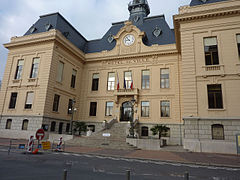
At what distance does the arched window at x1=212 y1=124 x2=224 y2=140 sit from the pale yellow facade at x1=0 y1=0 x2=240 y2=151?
0.37m

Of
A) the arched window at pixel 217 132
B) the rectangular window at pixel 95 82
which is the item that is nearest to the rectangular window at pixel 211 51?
the arched window at pixel 217 132

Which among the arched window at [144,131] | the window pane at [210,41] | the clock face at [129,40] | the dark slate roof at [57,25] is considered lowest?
the arched window at [144,131]

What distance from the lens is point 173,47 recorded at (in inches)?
1125

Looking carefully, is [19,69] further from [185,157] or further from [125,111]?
[185,157]

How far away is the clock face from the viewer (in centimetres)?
3156

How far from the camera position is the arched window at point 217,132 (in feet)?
57.2

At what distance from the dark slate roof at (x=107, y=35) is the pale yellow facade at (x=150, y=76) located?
2.27 meters

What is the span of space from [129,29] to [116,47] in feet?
A: 12.5

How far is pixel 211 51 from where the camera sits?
2005cm

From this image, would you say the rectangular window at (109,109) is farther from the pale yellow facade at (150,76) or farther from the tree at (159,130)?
the tree at (159,130)

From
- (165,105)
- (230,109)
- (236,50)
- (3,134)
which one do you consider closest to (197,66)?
(236,50)

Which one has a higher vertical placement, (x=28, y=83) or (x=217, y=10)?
(x=217, y=10)

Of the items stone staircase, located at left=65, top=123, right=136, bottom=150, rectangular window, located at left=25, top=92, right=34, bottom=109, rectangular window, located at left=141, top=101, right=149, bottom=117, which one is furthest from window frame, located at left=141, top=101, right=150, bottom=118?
rectangular window, located at left=25, top=92, right=34, bottom=109

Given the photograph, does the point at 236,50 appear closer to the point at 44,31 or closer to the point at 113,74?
Answer: the point at 113,74
